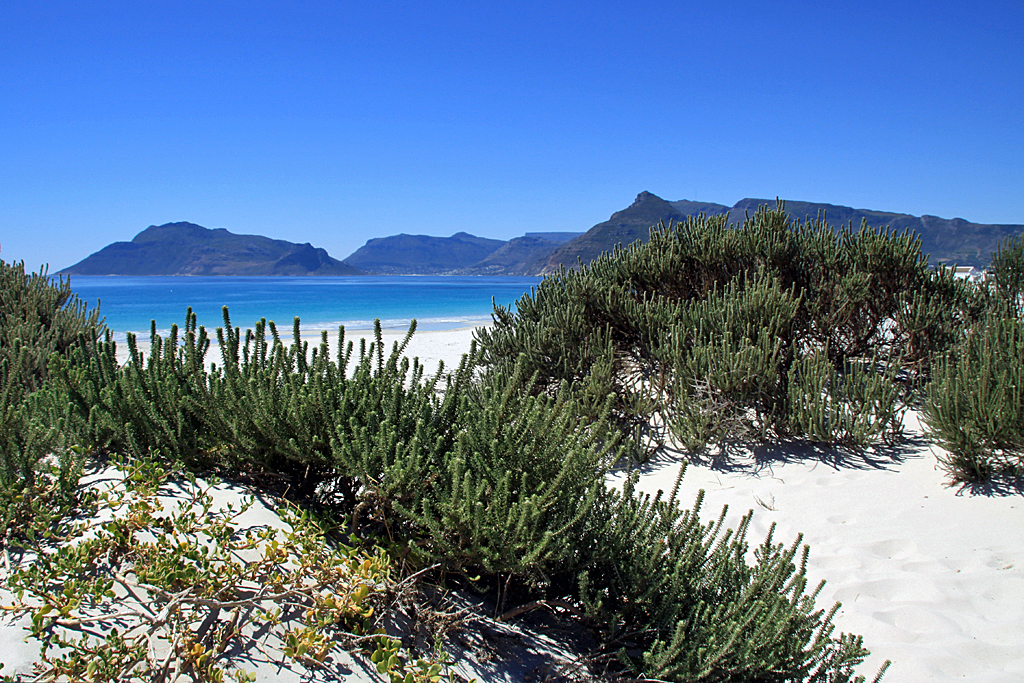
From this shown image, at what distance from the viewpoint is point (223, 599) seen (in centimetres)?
180

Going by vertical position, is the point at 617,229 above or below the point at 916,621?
above

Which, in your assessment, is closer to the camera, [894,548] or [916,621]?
[916,621]

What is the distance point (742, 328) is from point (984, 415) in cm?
182

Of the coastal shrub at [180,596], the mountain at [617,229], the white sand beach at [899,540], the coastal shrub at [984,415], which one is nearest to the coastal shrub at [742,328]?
the white sand beach at [899,540]

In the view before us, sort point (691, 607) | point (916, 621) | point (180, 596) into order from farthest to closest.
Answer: point (916, 621), point (691, 607), point (180, 596)

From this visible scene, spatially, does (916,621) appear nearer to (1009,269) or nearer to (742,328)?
(742,328)

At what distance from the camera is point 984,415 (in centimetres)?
387

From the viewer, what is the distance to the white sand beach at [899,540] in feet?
8.37

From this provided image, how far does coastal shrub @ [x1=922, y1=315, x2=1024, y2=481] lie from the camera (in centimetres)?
379

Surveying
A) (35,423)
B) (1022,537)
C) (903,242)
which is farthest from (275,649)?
(903,242)

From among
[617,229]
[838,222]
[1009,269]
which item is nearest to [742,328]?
[1009,269]

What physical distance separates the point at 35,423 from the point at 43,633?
1.04m

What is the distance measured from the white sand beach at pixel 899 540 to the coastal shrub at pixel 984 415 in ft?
0.56

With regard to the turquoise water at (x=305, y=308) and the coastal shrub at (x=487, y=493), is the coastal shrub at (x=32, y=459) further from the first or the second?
the turquoise water at (x=305, y=308)
